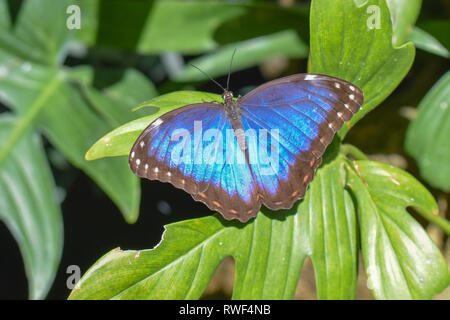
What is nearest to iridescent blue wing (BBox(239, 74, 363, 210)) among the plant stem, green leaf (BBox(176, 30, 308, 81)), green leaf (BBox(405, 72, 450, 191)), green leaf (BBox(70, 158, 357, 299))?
green leaf (BBox(70, 158, 357, 299))

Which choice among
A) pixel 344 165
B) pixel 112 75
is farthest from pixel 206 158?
pixel 112 75

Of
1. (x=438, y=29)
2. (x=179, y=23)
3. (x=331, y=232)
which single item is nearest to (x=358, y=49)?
(x=331, y=232)

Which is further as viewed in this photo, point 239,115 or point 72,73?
point 72,73

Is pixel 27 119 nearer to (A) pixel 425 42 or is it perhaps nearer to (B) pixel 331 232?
(B) pixel 331 232

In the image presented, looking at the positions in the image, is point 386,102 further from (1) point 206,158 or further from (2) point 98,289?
(2) point 98,289

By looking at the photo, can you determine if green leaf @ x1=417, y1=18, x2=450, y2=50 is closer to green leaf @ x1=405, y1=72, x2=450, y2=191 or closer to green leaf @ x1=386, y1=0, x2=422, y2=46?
green leaf @ x1=405, y1=72, x2=450, y2=191

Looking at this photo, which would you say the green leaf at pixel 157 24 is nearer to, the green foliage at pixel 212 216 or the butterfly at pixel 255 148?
the green foliage at pixel 212 216
